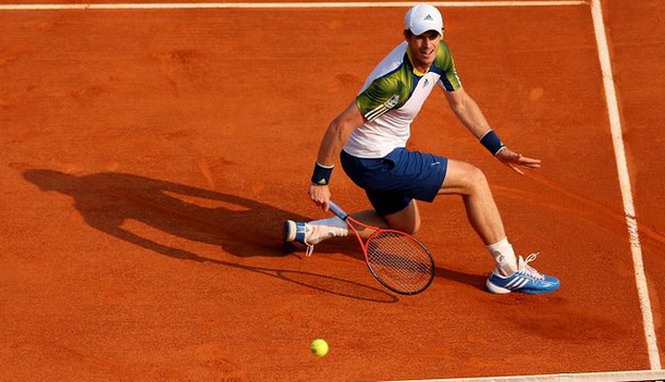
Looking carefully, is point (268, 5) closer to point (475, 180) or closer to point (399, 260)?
point (399, 260)

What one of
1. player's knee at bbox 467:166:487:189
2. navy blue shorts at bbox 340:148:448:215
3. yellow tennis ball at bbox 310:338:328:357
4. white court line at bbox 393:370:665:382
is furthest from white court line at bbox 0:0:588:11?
white court line at bbox 393:370:665:382

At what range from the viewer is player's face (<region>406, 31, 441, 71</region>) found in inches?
333

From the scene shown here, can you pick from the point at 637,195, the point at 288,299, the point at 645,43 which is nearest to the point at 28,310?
the point at 288,299

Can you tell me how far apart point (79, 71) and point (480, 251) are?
14.7 feet

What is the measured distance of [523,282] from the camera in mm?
9492

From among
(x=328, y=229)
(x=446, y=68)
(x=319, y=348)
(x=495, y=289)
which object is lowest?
(x=319, y=348)

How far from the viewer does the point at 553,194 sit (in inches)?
414

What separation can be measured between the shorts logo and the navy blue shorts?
46 cm

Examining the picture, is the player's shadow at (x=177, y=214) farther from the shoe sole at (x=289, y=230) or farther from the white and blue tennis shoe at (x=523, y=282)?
the white and blue tennis shoe at (x=523, y=282)

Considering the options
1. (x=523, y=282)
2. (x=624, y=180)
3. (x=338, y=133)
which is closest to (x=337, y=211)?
(x=338, y=133)

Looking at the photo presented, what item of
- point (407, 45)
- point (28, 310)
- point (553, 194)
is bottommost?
point (28, 310)

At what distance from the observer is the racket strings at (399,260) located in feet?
31.2

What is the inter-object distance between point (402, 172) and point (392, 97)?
69 cm

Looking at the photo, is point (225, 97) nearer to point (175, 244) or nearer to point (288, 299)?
point (175, 244)
